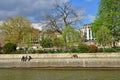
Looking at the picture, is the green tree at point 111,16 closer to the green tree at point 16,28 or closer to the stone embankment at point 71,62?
the stone embankment at point 71,62

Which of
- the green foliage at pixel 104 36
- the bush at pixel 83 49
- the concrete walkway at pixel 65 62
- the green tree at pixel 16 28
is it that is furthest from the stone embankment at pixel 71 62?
the green tree at pixel 16 28

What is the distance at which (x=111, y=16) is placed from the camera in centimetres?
8469

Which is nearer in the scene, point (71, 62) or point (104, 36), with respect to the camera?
point (71, 62)

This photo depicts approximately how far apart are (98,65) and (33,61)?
11214mm

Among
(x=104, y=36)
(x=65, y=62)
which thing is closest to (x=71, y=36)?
(x=104, y=36)

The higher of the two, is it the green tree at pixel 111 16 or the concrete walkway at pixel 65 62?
the green tree at pixel 111 16

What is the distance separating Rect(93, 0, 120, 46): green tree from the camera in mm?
84750

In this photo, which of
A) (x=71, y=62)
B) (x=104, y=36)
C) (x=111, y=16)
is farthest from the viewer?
(x=111, y=16)

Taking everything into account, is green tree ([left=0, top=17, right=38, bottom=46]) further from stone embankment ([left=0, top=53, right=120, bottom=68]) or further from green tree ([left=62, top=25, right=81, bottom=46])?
stone embankment ([left=0, top=53, right=120, bottom=68])

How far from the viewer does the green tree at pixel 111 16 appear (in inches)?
3337

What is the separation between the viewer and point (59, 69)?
2333 inches

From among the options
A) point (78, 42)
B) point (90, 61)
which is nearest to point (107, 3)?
point (78, 42)

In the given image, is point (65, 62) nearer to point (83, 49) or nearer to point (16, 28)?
point (83, 49)

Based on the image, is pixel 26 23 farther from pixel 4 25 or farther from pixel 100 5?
pixel 100 5
